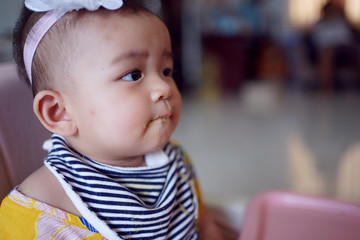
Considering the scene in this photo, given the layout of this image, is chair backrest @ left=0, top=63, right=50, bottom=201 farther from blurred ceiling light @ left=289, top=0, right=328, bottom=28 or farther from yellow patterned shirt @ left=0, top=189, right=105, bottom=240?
blurred ceiling light @ left=289, top=0, right=328, bottom=28

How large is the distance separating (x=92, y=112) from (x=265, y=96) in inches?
144

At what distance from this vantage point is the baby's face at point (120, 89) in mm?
414

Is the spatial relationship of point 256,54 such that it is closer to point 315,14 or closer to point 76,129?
point 315,14

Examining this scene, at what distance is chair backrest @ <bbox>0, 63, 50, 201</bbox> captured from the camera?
439 millimetres

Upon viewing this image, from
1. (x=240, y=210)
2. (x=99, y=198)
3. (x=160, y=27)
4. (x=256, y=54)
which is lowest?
(x=256, y=54)

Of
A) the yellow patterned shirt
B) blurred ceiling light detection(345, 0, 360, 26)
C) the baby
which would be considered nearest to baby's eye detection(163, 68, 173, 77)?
the baby

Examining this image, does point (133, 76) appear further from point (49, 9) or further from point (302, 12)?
point (302, 12)

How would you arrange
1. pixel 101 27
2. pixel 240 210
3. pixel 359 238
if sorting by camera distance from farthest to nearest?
1. pixel 240 210
2. pixel 359 238
3. pixel 101 27

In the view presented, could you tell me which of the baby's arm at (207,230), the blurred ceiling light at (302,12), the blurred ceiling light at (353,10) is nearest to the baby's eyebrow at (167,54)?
the baby's arm at (207,230)

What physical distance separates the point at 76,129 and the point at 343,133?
231cm

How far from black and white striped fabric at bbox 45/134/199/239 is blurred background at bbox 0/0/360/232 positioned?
8.0 inches

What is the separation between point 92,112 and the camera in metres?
0.43

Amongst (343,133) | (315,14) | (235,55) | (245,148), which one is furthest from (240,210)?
(315,14)

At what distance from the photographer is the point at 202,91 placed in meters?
3.91
